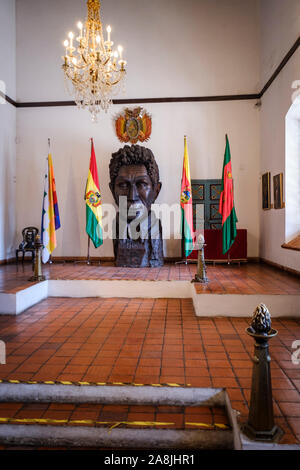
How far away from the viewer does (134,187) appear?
6.28 metres

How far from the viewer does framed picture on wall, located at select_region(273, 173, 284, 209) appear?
18.6 ft

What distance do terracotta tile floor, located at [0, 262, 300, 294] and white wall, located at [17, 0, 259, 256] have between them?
1.32m

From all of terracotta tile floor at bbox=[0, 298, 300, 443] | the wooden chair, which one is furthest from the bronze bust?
terracotta tile floor at bbox=[0, 298, 300, 443]

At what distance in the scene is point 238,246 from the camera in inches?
265

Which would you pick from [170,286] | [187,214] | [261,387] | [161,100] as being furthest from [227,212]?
[261,387]

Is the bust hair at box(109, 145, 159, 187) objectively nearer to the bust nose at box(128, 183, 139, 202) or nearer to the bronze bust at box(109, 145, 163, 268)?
the bronze bust at box(109, 145, 163, 268)

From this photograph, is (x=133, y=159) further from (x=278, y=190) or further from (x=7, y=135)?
(x=7, y=135)

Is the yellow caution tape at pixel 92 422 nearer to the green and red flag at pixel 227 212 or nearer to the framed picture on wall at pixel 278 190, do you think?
the green and red flag at pixel 227 212

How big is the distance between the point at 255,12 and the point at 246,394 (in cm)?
796

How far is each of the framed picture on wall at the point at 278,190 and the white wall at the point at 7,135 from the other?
5.60 meters

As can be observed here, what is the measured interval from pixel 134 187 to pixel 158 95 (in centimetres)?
253

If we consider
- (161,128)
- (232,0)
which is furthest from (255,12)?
(161,128)

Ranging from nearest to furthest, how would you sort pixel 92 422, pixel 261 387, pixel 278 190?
pixel 261 387
pixel 92 422
pixel 278 190

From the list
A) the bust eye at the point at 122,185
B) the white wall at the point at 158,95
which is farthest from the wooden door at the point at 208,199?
the bust eye at the point at 122,185
